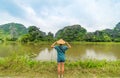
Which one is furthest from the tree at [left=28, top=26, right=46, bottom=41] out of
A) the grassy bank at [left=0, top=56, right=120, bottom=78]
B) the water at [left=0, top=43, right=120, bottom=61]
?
the grassy bank at [left=0, top=56, right=120, bottom=78]

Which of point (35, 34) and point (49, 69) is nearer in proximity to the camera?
point (49, 69)

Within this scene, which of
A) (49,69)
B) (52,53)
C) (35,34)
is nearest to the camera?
(49,69)

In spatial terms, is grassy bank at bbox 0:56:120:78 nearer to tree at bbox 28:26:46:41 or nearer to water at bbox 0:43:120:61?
water at bbox 0:43:120:61

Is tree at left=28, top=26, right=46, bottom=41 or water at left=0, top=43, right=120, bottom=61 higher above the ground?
tree at left=28, top=26, right=46, bottom=41

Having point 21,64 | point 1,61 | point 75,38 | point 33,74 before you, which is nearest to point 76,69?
point 33,74

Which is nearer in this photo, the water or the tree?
the water

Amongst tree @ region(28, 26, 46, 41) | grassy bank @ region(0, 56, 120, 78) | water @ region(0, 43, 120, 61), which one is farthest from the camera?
tree @ region(28, 26, 46, 41)

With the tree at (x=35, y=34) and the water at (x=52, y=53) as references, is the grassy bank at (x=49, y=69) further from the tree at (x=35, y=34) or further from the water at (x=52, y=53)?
the tree at (x=35, y=34)

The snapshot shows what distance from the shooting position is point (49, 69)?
6.09 meters

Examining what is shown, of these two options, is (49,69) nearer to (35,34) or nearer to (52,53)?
(52,53)

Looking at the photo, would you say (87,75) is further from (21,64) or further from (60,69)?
(21,64)

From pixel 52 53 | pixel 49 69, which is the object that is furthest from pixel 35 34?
pixel 49 69

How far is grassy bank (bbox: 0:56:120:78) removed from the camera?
18.5 feet

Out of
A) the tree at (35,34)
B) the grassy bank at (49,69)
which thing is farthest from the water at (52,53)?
the tree at (35,34)
